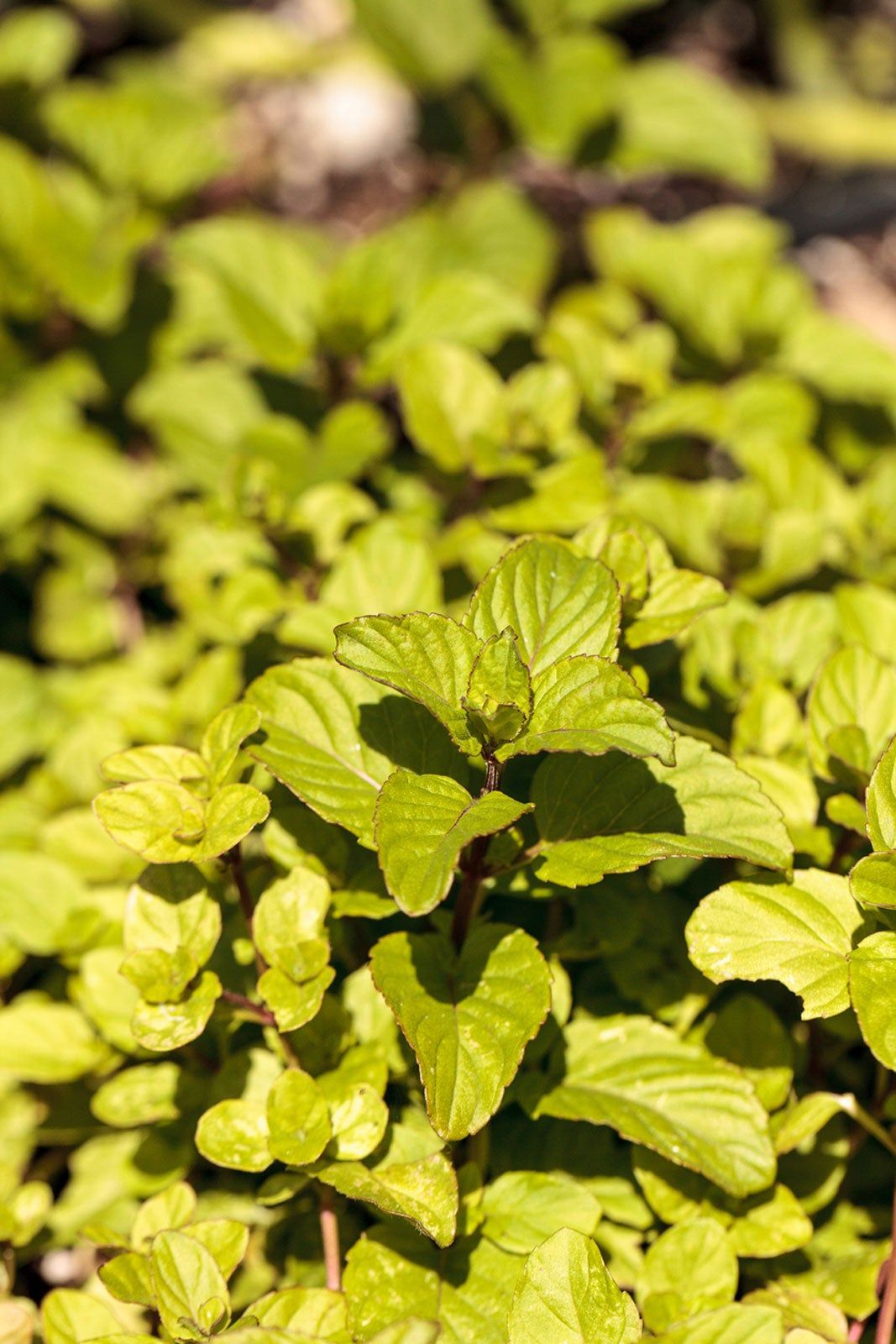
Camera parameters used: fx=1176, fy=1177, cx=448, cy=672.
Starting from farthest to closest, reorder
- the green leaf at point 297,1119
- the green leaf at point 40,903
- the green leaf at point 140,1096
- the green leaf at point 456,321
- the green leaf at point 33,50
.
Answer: the green leaf at point 33,50, the green leaf at point 456,321, the green leaf at point 40,903, the green leaf at point 140,1096, the green leaf at point 297,1119

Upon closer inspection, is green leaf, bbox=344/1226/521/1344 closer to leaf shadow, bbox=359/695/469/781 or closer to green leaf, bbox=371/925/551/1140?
green leaf, bbox=371/925/551/1140

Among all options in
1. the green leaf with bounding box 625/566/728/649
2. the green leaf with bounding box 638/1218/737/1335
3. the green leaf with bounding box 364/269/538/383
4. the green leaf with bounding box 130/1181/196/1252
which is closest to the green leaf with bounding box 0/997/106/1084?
the green leaf with bounding box 130/1181/196/1252

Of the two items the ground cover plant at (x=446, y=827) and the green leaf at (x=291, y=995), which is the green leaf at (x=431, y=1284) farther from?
the green leaf at (x=291, y=995)

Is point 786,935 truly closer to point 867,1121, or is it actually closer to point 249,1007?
point 867,1121

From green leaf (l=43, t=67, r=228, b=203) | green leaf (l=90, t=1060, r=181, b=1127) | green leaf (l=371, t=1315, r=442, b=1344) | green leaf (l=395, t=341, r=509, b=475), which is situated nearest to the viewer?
green leaf (l=371, t=1315, r=442, b=1344)

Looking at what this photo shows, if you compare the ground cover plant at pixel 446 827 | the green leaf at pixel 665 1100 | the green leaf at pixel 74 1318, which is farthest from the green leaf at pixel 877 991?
the green leaf at pixel 74 1318
